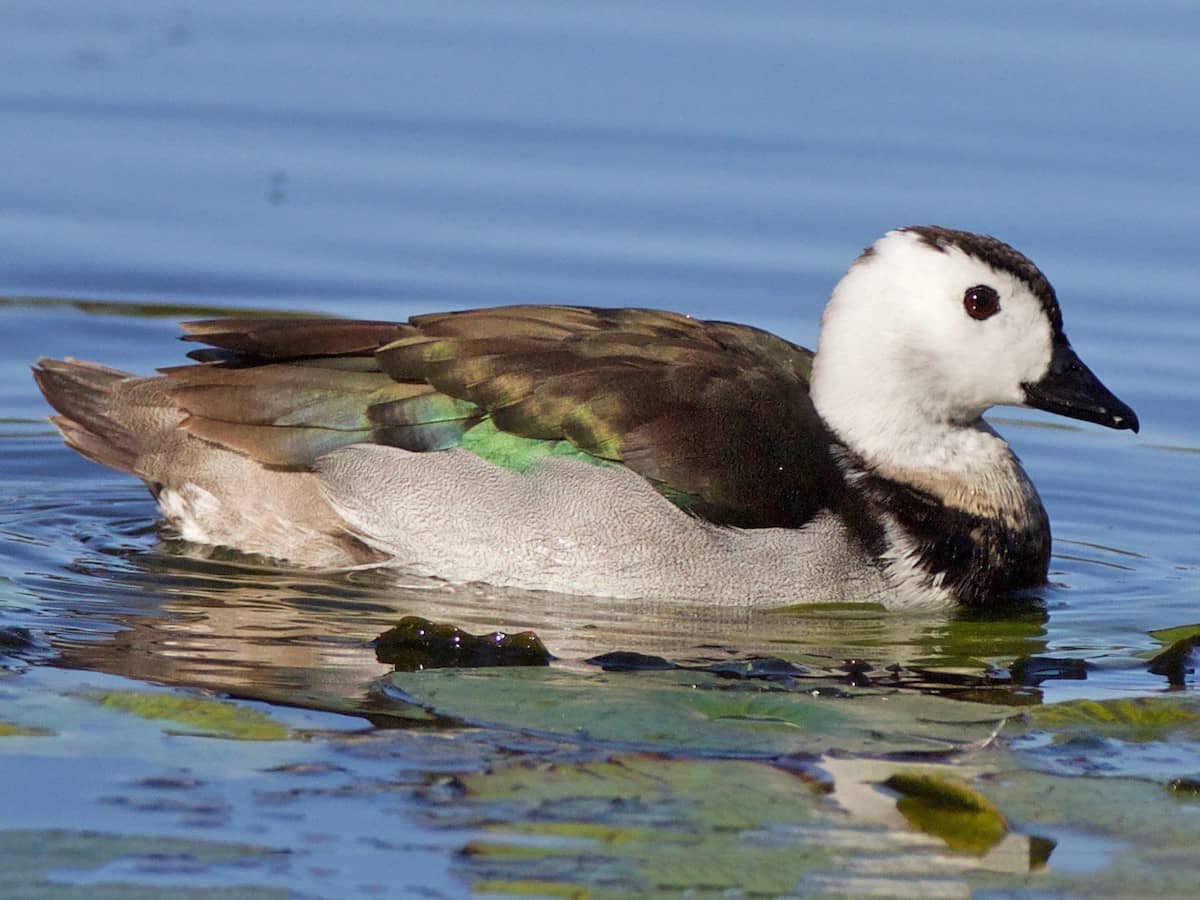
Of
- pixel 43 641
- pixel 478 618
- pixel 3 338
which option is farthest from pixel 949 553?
pixel 3 338

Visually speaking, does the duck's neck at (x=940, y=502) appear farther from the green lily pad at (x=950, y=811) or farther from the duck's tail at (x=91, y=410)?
the duck's tail at (x=91, y=410)

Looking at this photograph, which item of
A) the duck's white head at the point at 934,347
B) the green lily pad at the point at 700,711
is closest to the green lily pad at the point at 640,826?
the green lily pad at the point at 700,711

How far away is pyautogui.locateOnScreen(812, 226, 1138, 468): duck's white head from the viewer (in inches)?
363

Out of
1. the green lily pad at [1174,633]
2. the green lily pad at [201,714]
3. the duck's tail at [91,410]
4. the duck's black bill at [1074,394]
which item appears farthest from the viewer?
the duck's tail at [91,410]

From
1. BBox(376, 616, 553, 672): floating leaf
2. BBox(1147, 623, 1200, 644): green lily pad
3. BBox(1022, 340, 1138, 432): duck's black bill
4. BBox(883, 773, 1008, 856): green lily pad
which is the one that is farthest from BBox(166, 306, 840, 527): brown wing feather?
BBox(883, 773, 1008, 856): green lily pad

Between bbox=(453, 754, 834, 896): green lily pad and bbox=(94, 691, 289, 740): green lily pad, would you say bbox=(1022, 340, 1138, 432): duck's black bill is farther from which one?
bbox=(94, 691, 289, 740): green lily pad

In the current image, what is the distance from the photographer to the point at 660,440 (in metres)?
8.88

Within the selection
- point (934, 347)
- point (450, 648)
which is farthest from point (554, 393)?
point (934, 347)

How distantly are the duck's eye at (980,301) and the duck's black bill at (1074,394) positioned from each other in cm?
37

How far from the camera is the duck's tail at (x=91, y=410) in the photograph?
9953 mm

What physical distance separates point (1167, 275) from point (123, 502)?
633 centimetres

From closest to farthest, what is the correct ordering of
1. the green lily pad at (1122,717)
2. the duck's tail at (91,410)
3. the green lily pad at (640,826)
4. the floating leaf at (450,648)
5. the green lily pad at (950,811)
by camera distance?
the green lily pad at (640,826)
the green lily pad at (950,811)
the green lily pad at (1122,717)
the floating leaf at (450,648)
the duck's tail at (91,410)

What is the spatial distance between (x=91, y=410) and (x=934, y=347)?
3804 millimetres

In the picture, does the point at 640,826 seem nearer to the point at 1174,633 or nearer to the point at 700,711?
the point at 700,711
